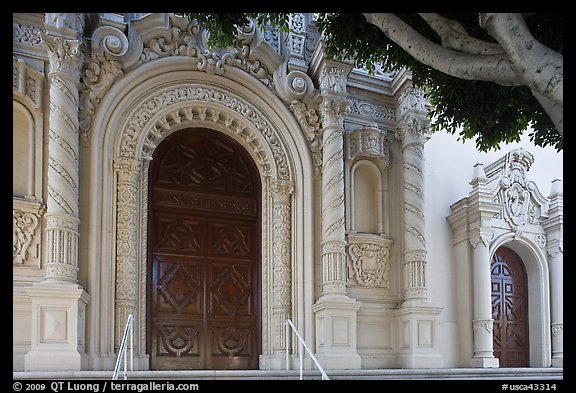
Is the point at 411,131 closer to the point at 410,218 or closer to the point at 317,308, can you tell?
the point at 410,218

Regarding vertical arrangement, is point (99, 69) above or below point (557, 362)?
above

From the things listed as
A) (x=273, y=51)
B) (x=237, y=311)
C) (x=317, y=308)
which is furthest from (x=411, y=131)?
(x=237, y=311)

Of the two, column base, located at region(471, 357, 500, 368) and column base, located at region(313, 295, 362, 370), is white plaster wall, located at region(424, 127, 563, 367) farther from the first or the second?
column base, located at region(313, 295, 362, 370)

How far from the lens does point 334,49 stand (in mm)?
9273

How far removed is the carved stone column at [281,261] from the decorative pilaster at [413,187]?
2.20 metres

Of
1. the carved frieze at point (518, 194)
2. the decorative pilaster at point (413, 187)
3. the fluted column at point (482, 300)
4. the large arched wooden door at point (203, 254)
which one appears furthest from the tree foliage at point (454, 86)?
the carved frieze at point (518, 194)

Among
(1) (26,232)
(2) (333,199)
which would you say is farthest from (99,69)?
(2) (333,199)

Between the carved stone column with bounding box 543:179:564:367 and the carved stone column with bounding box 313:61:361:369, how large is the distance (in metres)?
4.67

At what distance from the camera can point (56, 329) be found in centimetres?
912

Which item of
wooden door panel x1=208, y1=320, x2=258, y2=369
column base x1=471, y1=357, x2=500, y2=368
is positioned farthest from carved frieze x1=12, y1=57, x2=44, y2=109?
column base x1=471, y1=357, x2=500, y2=368

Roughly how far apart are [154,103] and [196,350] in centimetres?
436

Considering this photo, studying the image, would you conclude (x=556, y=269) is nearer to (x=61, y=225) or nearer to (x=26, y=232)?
(x=61, y=225)

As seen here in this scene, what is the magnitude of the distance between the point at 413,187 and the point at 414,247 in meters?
1.14

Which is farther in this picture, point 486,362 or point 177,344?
point 486,362
